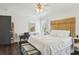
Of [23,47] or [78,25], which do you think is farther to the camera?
[23,47]

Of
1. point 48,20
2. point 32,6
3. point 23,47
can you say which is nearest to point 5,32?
point 23,47

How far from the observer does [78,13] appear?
1799 mm

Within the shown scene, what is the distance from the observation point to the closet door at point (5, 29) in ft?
5.94

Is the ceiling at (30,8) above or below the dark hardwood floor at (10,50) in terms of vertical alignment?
above

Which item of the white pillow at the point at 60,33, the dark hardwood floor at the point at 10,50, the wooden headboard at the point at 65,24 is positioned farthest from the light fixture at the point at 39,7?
the dark hardwood floor at the point at 10,50

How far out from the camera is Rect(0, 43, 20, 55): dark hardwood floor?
1.82 metres

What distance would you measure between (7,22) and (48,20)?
727mm

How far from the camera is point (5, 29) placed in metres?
1.85

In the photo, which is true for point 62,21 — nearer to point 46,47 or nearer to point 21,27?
point 46,47

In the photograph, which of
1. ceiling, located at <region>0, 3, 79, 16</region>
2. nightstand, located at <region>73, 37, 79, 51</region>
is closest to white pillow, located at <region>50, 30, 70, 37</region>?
nightstand, located at <region>73, 37, 79, 51</region>

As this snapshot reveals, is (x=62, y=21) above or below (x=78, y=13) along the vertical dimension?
below

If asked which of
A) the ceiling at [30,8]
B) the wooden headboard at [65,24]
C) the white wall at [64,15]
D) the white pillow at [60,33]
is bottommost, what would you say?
the white pillow at [60,33]

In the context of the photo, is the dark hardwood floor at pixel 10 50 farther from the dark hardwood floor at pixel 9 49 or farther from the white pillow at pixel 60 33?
the white pillow at pixel 60 33

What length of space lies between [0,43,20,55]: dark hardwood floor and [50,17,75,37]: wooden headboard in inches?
29.4
